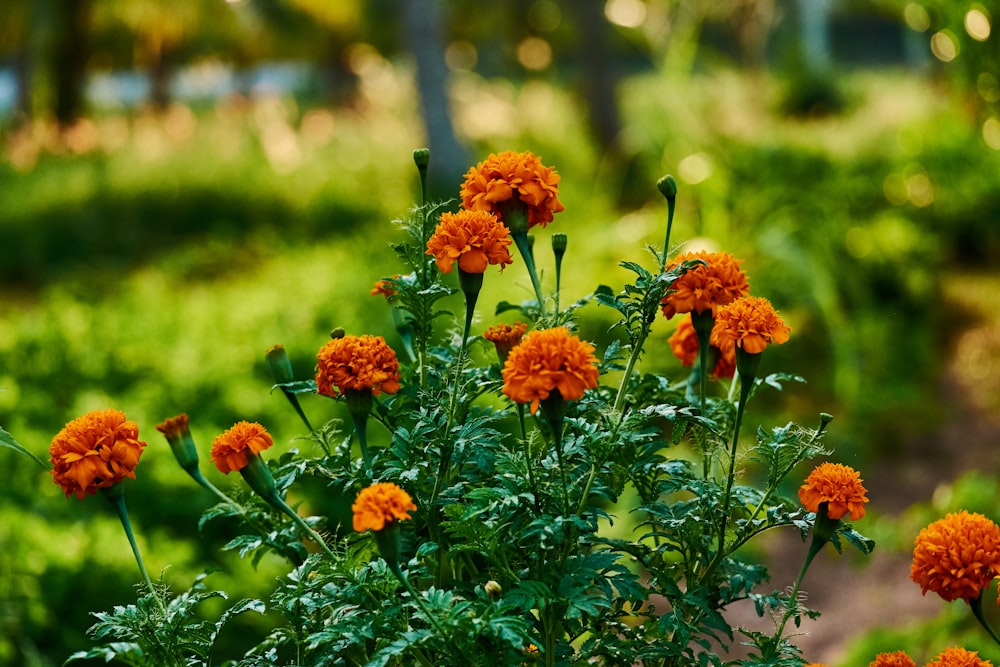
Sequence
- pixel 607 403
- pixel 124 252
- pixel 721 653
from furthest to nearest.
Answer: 1. pixel 124 252
2. pixel 721 653
3. pixel 607 403

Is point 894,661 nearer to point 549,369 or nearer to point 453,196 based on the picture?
point 549,369

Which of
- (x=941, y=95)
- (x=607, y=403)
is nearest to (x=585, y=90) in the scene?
(x=941, y=95)

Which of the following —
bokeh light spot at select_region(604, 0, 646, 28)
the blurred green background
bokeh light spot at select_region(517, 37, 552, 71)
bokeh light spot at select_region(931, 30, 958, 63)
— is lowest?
the blurred green background

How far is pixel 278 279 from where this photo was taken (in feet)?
19.4

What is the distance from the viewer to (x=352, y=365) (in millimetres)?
1296

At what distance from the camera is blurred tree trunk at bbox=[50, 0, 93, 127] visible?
11547mm

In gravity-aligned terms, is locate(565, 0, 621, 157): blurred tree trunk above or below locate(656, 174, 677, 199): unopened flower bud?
above

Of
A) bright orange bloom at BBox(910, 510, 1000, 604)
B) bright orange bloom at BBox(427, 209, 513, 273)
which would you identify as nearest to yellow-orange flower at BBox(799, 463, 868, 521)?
bright orange bloom at BBox(910, 510, 1000, 604)

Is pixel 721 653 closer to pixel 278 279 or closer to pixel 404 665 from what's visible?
pixel 404 665

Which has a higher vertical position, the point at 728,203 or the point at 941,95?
the point at 941,95

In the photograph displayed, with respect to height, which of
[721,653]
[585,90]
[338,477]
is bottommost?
[721,653]

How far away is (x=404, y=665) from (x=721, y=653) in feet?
7.88

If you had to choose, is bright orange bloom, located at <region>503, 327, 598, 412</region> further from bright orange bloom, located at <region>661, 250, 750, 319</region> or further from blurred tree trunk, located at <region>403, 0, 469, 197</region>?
blurred tree trunk, located at <region>403, 0, 469, 197</region>

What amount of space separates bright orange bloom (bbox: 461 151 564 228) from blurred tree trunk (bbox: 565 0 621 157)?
855cm
